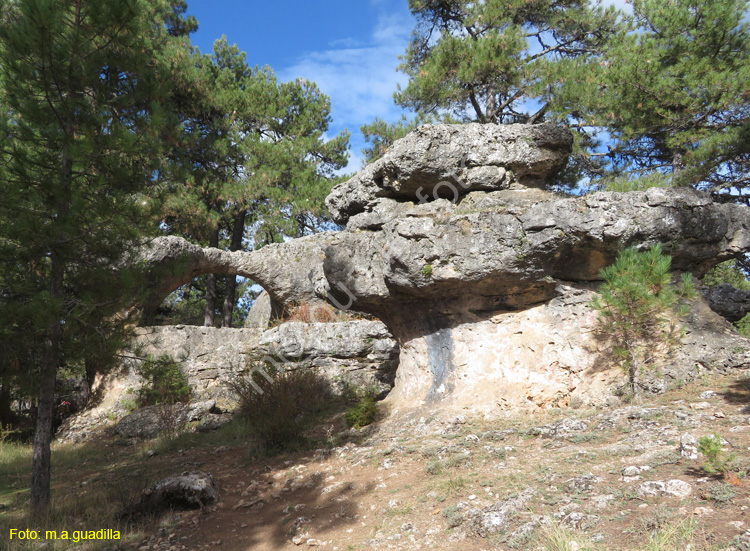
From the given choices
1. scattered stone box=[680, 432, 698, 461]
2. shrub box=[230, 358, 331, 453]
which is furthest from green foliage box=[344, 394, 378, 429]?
scattered stone box=[680, 432, 698, 461]

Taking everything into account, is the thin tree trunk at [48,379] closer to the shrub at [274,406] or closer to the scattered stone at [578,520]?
the shrub at [274,406]

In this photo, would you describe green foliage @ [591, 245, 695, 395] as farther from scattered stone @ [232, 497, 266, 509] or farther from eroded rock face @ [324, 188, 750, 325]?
scattered stone @ [232, 497, 266, 509]

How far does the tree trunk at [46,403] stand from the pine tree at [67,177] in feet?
0.04

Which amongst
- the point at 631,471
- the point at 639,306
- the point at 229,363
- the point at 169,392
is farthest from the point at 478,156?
the point at 169,392

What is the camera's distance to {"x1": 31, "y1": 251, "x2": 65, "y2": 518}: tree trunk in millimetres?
6293

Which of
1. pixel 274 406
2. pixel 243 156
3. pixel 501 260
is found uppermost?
pixel 243 156

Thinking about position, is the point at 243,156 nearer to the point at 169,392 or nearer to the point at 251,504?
the point at 169,392

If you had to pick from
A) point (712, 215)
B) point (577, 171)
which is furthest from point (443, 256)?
point (577, 171)

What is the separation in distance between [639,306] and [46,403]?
26.4 feet

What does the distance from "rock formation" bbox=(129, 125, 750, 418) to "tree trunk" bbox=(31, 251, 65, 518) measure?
1345 millimetres

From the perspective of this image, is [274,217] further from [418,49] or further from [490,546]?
[490,546]

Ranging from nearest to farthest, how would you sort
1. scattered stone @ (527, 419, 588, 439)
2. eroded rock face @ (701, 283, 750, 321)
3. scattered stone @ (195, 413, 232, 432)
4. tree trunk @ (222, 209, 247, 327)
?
scattered stone @ (527, 419, 588, 439), scattered stone @ (195, 413, 232, 432), eroded rock face @ (701, 283, 750, 321), tree trunk @ (222, 209, 247, 327)

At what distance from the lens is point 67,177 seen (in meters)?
6.52

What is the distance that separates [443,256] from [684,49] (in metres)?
8.47
